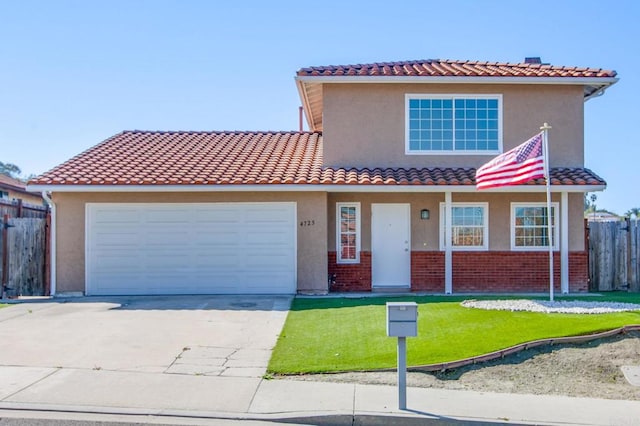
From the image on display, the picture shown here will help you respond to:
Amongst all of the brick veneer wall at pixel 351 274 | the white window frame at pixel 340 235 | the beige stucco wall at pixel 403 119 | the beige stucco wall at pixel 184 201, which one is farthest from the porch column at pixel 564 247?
the beige stucco wall at pixel 184 201

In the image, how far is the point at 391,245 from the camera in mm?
15336

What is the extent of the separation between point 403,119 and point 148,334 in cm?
873

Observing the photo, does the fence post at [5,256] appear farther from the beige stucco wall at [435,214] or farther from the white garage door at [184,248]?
the beige stucco wall at [435,214]

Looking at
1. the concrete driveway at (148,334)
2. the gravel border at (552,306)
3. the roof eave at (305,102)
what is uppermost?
the roof eave at (305,102)

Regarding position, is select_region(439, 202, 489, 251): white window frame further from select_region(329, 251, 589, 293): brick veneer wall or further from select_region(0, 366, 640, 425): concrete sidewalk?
select_region(0, 366, 640, 425): concrete sidewalk

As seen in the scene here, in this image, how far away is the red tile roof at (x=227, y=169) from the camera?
1434cm

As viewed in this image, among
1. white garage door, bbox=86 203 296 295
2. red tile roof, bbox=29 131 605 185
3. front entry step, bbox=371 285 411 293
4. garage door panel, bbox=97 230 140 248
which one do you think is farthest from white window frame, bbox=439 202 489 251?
garage door panel, bbox=97 230 140 248

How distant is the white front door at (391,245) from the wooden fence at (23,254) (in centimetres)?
828

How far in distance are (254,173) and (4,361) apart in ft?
26.0

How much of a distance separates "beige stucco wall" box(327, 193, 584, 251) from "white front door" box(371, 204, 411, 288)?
0.46 feet

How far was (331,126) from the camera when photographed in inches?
612

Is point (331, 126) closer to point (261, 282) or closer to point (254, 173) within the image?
point (254, 173)

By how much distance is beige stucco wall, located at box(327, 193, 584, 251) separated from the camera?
596 inches

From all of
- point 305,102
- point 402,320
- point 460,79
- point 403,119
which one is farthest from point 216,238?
point 402,320
